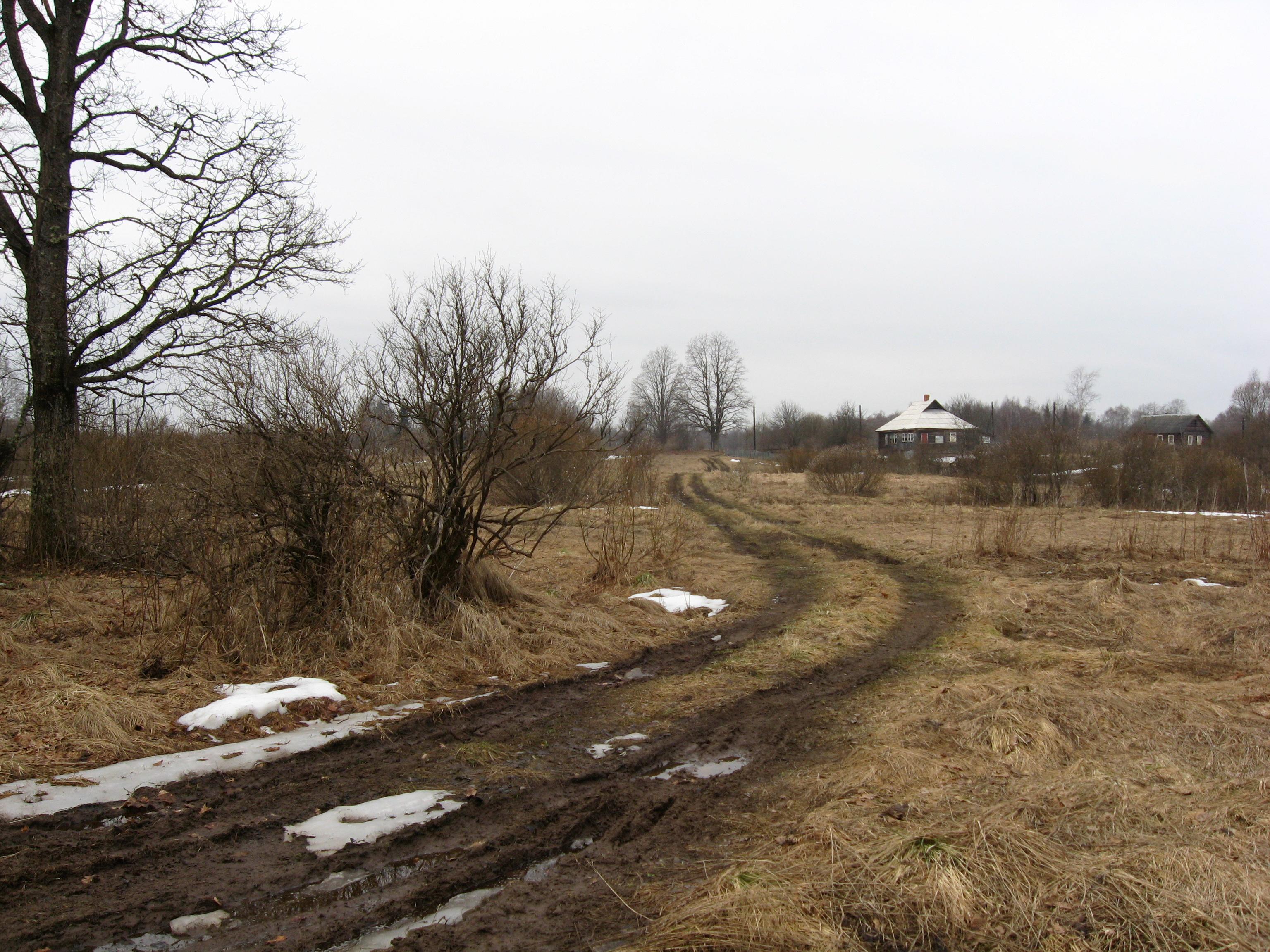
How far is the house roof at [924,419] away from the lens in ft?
245

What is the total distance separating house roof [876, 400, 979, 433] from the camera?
7456cm

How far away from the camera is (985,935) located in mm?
2844

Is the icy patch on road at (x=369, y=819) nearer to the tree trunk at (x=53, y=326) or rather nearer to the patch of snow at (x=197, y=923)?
the patch of snow at (x=197, y=923)

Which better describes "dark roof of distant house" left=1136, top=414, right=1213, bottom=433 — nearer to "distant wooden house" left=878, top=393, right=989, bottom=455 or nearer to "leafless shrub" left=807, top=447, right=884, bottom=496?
"distant wooden house" left=878, top=393, right=989, bottom=455

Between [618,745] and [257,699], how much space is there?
266 cm

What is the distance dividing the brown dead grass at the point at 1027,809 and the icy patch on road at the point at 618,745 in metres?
1.04

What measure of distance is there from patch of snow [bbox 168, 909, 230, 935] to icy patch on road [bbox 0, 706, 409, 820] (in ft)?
4.71

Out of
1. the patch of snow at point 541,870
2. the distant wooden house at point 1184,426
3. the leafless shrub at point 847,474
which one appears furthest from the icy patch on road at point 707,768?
the distant wooden house at point 1184,426

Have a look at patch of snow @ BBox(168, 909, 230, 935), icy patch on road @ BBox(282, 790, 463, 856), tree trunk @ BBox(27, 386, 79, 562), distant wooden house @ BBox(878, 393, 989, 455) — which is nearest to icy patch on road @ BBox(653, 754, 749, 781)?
icy patch on road @ BBox(282, 790, 463, 856)

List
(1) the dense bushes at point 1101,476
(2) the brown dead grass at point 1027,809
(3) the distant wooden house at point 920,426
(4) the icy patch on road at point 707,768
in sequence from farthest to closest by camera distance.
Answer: (3) the distant wooden house at point 920,426, (1) the dense bushes at point 1101,476, (4) the icy patch on road at point 707,768, (2) the brown dead grass at point 1027,809

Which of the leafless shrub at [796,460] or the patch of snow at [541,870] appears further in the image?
the leafless shrub at [796,460]

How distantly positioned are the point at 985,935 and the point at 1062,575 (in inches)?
432

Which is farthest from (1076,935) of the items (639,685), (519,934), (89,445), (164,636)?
(89,445)

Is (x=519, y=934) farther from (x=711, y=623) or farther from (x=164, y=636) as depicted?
(x=711, y=623)
